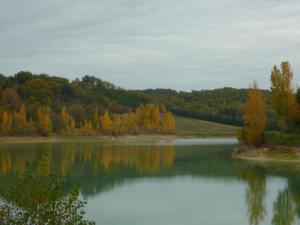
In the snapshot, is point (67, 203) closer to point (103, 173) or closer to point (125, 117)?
point (103, 173)

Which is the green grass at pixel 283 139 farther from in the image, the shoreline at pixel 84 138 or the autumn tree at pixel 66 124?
the autumn tree at pixel 66 124

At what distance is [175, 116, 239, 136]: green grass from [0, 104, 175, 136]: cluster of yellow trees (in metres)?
6.35

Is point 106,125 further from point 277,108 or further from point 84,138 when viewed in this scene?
point 277,108

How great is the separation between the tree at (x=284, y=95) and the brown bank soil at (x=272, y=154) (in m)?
4.67

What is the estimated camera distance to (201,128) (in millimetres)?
143625

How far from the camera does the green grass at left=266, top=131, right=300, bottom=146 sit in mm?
51625

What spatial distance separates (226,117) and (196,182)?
4846 inches

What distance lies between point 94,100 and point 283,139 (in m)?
112

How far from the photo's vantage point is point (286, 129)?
57.8m

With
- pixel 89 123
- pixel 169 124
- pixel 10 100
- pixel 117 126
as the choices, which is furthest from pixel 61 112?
pixel 169 124

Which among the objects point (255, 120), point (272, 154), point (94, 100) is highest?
point (94, 100)

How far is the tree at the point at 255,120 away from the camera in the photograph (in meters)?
56.1

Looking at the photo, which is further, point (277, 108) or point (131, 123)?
point (131, 123)

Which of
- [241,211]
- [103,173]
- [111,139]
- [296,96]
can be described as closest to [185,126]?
[111,139]
